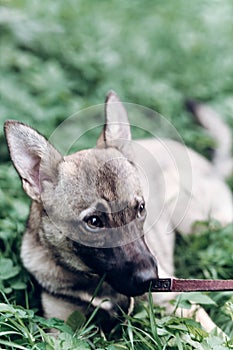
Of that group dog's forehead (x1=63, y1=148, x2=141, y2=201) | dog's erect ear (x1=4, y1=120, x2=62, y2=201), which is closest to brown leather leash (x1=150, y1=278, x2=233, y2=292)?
dog's forehead (x1=63, y1=148, x2=141, y2=201)

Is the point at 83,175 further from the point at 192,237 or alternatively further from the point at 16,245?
the point at 192,237

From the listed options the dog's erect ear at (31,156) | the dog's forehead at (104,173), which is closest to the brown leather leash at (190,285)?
the dog's forehead at (104,173)

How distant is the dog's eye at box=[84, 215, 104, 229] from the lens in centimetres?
326

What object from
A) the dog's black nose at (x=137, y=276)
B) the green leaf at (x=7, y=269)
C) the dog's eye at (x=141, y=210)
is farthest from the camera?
the green leaf at (x=7, y=269)

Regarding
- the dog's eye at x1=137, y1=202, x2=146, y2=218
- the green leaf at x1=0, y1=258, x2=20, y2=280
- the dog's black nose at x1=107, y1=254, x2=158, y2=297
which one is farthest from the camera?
the green leaf at x1=0, y1=258, x2=20, y2=280

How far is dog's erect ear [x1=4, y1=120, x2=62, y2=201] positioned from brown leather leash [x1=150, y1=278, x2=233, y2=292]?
0.84 meters

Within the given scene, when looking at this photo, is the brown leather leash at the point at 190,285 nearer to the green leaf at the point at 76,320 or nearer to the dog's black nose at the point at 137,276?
the dog's black nose at the point at 137,276

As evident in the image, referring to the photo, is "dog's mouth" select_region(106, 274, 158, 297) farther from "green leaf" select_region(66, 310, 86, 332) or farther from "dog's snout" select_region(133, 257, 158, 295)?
"green leaf" select_region(66, 310, 86, 332)

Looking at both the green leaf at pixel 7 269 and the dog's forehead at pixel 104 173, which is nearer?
the dog's forehead at pixel 104 173

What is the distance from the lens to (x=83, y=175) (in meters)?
3.39

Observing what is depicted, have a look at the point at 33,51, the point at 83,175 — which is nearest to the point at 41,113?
the point at 33,51

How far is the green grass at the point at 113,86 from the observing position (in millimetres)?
3309

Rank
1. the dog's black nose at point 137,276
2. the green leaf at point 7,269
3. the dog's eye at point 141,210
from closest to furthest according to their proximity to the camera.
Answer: the dog's black nose at point 137,276, the dog's eye at point 141,210, the green leaf at point 7,269

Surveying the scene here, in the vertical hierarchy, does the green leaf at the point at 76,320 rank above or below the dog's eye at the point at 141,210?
below
